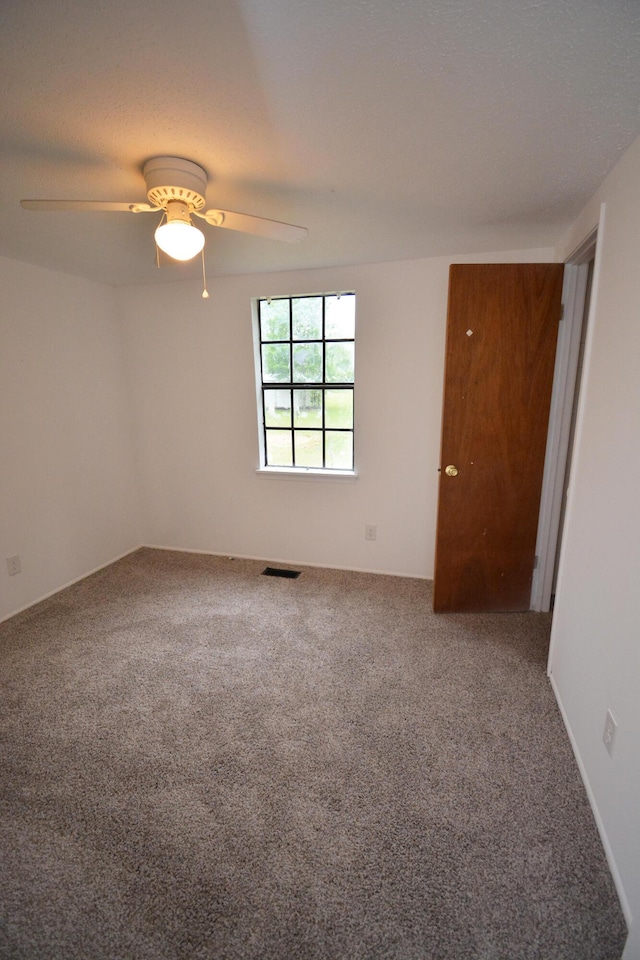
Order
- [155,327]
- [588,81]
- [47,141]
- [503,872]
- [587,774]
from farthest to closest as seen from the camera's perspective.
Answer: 1. [155,327]
2. [587,774]
3. [47,141]
4. [503,872]
5. [588,81]

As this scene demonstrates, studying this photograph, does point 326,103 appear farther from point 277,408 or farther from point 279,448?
point 279,448

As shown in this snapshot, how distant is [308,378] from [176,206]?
160cm

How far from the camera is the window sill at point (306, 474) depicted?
294 cm

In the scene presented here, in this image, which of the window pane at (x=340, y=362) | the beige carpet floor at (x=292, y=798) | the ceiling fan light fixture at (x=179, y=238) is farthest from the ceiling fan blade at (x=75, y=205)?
the beige carpet floor at (x=292, y=798)

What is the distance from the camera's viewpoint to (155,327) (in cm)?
311

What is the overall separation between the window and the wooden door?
0.86 metres

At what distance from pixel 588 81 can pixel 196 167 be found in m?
1.25

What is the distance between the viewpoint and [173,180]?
1.38 metres

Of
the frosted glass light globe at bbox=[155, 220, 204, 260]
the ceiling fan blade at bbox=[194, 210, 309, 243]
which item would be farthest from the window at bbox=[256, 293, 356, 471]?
the frosted glass light globe at bbox=[155, 220, 204, 260]

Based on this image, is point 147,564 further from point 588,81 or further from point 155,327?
point 588,81

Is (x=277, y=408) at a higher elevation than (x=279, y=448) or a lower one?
higher

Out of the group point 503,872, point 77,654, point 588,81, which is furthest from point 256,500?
point 588,81

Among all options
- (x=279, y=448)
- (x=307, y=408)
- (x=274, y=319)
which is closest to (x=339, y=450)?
(x=307, y=408)

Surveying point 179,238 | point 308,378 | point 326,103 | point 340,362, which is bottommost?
point 308,378
